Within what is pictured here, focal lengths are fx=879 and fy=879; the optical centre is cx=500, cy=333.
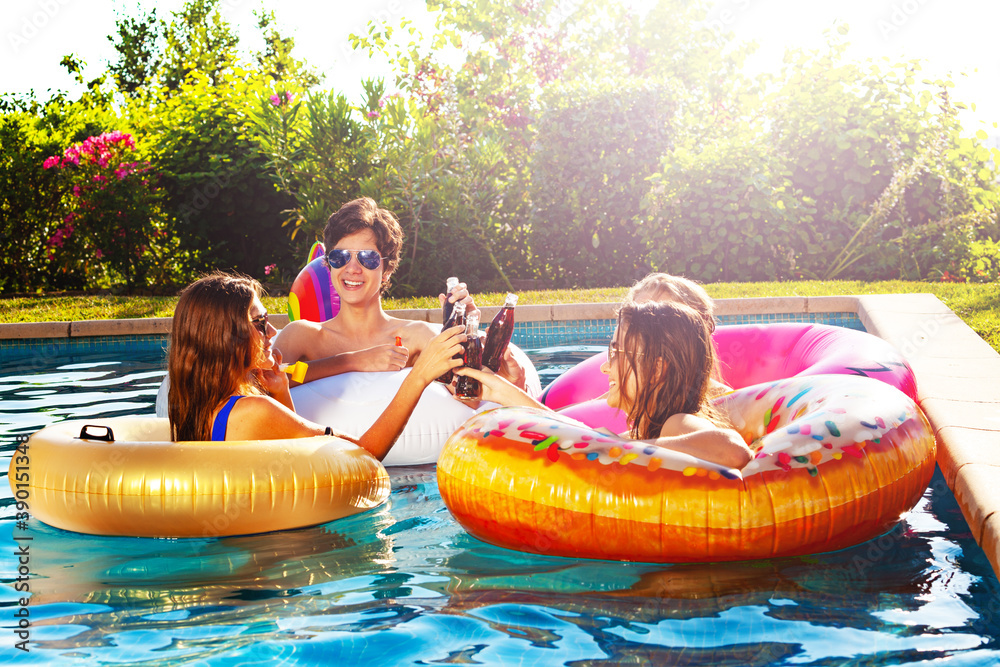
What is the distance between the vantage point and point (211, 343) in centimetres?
354

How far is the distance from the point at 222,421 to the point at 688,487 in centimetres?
195

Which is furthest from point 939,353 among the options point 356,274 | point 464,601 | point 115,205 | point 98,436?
point 115,205

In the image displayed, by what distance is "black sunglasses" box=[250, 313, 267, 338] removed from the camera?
143 inches

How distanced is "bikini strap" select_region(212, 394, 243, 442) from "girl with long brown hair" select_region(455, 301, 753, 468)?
158 cm

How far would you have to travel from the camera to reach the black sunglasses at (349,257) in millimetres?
4715

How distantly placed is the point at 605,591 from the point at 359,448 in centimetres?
143

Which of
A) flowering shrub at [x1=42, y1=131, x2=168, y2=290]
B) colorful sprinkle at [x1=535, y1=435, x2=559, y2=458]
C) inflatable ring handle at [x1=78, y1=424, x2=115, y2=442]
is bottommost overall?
colorful sprinkle at [x1=535, y1=435, x2=559, y2=458]

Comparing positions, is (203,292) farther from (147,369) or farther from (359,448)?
(147,369)

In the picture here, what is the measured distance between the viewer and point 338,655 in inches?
97.7

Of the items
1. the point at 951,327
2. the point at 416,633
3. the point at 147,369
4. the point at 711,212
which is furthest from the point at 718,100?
the point at 416,633

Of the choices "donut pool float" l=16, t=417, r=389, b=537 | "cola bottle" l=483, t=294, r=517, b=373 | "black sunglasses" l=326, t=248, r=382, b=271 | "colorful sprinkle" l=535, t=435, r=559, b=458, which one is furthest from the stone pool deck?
"black sunglasses" l=326, t=248, r=382, b=271

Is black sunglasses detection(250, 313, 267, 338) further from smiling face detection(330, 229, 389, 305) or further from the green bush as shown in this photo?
the green bush

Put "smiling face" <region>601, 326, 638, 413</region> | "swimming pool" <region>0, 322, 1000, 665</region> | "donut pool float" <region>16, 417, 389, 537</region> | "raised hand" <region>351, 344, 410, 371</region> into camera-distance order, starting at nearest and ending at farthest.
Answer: "swimming pool" <region>0, 322, 1000, 665</region>, "smiling face" <region>601, 326, 638, 413</region>, "donut pool float" <region>16, 417, 389, 537</region>, "raised hand" <region>351, 344, 410, 371</region>

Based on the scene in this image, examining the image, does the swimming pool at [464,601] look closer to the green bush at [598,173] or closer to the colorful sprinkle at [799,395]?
the colorful sprinkle at [799,395]
